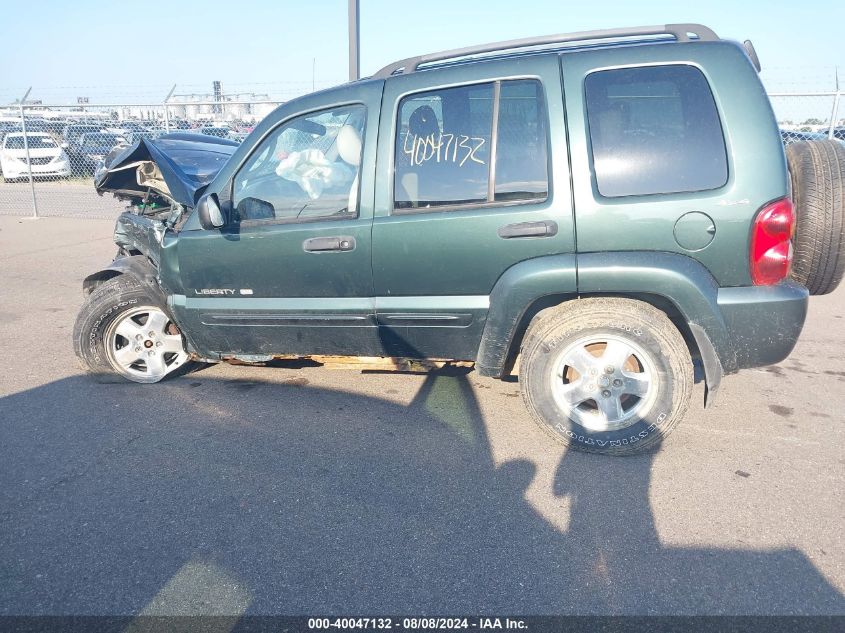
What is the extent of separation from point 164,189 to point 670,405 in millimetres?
3801

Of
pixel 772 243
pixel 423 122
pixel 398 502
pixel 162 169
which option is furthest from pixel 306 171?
pixel 772 243

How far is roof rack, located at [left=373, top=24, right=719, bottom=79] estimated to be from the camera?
10.3 ft

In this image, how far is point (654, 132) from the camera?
2986 millimetres

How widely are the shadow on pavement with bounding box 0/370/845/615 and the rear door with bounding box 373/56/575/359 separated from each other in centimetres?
75

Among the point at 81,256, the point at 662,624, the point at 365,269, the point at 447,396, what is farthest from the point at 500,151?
the point at 81,256

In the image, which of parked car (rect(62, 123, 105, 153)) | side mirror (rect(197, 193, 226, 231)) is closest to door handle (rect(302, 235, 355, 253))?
side mirror (rect(197, 193, 226, 231))

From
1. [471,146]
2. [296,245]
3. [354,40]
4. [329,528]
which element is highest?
[354,40]

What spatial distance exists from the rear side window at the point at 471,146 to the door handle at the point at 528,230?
0.14 metres

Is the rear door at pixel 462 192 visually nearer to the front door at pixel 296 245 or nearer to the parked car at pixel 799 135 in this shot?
the front door at pixel 296 245

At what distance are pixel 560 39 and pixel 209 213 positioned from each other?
2.11 meters

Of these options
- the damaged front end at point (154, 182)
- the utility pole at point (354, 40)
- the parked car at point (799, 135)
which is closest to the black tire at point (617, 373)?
the damaged front end at point (154, 182)

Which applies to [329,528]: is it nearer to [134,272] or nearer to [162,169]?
[134,272]

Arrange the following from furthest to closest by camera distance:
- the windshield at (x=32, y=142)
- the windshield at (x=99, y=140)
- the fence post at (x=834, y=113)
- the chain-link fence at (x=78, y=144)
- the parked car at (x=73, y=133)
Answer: the windshield at (x=99, y=140) < the windshield at (x=32, y=142) < the parked car at (x=73, y=133) < the chain-link fence at (x=78, y=144) < the fence post at (x=834, y=113)

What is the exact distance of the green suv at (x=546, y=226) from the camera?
9.67ft
